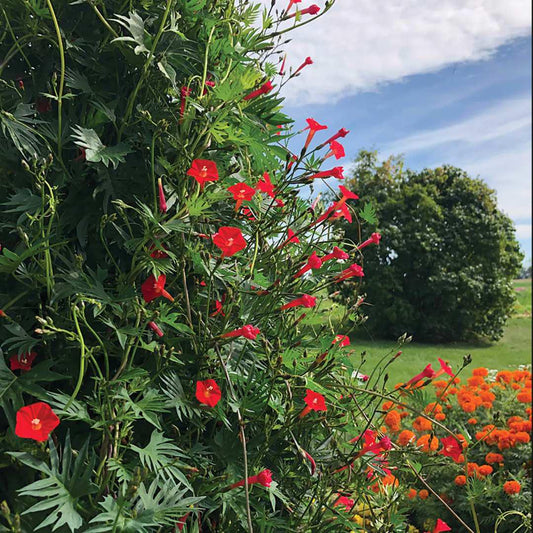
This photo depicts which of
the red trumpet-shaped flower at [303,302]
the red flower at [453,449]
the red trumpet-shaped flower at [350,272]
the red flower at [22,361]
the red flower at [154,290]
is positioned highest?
the red trumpet-shaped flower at [350,272]

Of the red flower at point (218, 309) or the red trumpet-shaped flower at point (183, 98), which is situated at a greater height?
the red trumpet-shaped flower at point (183, 98)

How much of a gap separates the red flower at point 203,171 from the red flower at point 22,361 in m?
0.57

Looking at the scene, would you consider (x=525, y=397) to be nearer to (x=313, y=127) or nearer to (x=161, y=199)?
(x=313, y=127)

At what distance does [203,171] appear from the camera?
4.08ft

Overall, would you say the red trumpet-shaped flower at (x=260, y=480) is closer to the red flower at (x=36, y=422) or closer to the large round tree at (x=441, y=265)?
the red flower at (x=36, y=422)

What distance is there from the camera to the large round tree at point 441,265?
1334cm

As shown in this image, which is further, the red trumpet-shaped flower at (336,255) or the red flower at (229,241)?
the red trumpet-shaped flower at (336,255)

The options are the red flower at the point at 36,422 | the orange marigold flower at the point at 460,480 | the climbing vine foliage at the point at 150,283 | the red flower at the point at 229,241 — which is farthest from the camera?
the orange marigold flower at the point at 460,480

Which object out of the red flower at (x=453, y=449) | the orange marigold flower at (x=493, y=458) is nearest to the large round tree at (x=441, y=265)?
the orange marigold flower at (x=493, y=458)

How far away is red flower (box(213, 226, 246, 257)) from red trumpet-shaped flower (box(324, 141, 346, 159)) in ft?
1.82

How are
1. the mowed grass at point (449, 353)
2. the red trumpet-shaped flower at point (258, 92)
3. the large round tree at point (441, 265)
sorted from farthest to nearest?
the large round tree at point (441, 265), the mowed grass at point (449, 353), the red trumpet-shaped flower at point (258, 92)

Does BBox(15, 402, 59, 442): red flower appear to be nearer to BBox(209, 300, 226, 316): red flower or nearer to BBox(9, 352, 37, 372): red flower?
BBox(9, 352, 37, 372): red flower

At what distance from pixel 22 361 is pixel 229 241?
566 millimetres

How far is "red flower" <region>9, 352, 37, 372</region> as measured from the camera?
122 cm
